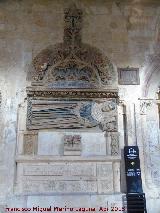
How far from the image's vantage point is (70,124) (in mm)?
8586

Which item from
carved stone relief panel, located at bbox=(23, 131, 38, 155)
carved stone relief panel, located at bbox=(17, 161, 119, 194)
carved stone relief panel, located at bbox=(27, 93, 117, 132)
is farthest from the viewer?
carved stone relief panel, located at bbox=(27, 93, 117, 132)

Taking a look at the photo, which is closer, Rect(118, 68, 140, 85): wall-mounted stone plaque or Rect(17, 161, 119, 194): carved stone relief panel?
Rect(17, 161, 119, 194): carved stone relief panel

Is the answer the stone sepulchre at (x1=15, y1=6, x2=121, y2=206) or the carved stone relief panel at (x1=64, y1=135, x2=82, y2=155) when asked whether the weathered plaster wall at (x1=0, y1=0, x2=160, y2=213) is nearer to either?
the stone sepulchre at (x1=15, y1=6, x2=121, y2=206)

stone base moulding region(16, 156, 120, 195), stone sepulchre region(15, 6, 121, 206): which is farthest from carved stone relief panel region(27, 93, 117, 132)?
stone base moulding region(16, 156, 120, 195)

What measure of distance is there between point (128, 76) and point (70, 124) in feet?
6.54

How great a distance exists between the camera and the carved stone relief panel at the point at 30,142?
27.1ft

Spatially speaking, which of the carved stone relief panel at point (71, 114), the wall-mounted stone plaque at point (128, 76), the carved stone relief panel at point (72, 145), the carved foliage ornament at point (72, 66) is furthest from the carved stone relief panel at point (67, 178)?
the wall-mounted stone plaque at point (128, 76)

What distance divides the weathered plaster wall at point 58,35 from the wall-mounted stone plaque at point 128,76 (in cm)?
15

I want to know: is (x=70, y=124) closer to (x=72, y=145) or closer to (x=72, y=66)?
(x=72, y=145)

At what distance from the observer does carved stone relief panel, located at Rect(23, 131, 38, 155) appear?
8.27 meters

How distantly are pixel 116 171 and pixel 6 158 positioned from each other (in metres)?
2.54

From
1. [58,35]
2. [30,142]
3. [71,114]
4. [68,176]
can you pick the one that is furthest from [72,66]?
[68,176]

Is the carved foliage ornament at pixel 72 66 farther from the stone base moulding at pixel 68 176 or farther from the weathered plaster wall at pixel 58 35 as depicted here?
the stone base moulding at pixel 68 176

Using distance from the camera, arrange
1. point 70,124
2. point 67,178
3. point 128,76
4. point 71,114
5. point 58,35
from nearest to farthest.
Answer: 1. point 67,178
2. point 70,124
3. point 71,114
4. point 128,76
5. point 58,35
